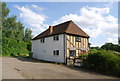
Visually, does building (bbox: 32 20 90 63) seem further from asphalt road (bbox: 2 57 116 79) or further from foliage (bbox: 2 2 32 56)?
foliage (bbox: 2 2 32 56)

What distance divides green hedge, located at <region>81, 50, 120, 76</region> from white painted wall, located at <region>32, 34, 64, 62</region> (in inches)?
264

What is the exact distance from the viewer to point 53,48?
68.1ft

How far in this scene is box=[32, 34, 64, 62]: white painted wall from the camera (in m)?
19.3

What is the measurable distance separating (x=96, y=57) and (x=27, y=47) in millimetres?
29874

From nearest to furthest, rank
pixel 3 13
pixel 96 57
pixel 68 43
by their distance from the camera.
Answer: pixel 96 57
pixel 68 43
pixel 3 13

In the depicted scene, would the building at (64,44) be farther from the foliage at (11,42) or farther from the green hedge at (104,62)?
the foliage at (11,42)

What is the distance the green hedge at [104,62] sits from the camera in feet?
34.7

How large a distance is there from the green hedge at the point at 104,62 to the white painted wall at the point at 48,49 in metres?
6.71

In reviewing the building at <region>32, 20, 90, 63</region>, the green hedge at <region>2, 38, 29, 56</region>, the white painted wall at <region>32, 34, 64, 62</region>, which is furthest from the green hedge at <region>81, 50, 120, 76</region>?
the green hedge at <region>2, 38, 29, 56</region>

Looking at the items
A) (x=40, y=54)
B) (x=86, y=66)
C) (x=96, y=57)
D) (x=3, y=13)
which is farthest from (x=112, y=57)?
(x=3, y=13)

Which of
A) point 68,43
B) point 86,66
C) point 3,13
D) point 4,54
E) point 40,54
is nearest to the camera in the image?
point 86,66

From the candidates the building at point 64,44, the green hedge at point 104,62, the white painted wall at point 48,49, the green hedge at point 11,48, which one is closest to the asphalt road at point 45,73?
the green hedge at point 104,62

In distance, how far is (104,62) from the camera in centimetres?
1141

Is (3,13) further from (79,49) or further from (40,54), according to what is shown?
(79,49)
